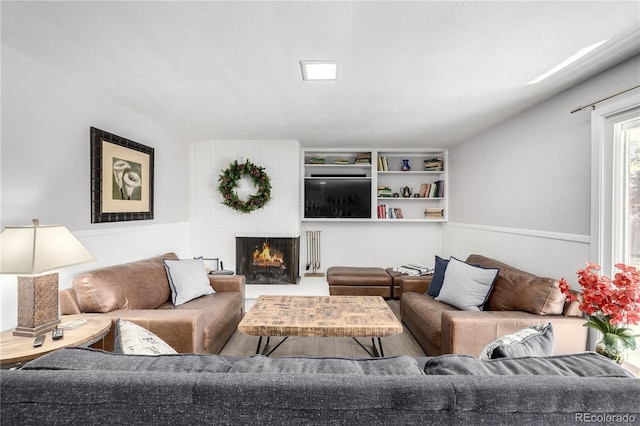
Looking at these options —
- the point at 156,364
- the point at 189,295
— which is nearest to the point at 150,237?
the point at 189,295

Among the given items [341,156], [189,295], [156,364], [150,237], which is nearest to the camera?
[156,364]

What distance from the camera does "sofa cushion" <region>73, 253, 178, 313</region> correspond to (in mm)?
2312

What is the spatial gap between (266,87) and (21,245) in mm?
1946

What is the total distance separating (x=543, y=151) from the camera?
9.34ft

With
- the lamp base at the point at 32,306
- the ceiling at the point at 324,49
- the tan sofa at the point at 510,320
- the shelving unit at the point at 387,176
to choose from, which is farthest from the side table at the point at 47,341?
the shelving unit at the point at 387,176

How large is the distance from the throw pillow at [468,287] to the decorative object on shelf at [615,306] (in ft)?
3.28

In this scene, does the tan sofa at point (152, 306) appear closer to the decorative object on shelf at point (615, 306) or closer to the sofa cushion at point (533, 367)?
the sofa cushion at point (533, 367)

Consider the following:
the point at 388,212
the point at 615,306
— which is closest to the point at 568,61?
the point at 615,306

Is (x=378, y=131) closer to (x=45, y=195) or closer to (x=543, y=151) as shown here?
(x=543, y=151)

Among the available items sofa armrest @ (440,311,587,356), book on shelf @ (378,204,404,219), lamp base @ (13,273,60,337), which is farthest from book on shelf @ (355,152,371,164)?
lamp base @ (13,273,60,337)

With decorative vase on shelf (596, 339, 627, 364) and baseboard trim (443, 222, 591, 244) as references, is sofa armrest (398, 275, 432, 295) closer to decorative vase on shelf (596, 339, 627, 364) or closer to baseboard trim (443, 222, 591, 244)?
baseboard trim (443, 222, 591, 244)

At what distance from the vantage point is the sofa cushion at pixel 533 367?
95 cm

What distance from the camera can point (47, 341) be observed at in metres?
1.73

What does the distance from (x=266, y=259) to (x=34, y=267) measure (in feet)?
10.1
